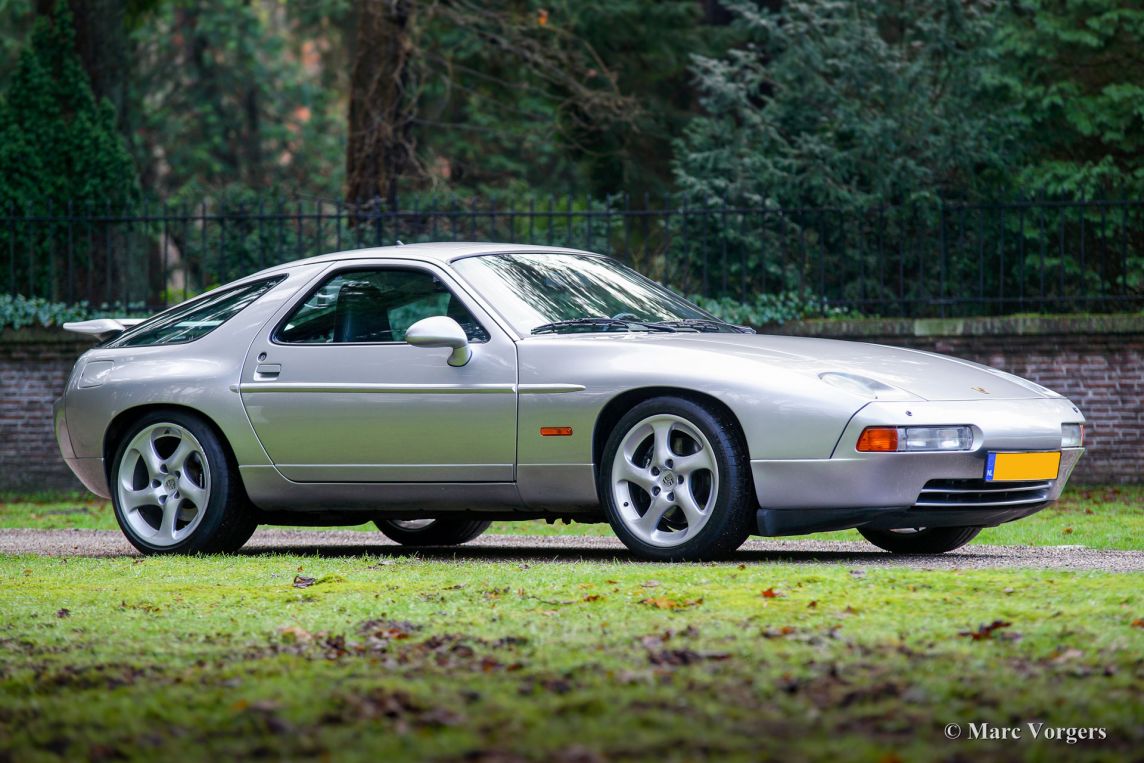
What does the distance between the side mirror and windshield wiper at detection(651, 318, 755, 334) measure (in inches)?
41.6

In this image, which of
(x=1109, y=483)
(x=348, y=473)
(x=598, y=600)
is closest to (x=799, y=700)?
(x=598, y=600)

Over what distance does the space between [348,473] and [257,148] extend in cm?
2927

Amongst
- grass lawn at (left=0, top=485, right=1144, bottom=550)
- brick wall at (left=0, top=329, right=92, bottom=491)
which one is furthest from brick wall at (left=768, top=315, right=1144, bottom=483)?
brick wall at (left=0, top=329, right=92, bottom=491)

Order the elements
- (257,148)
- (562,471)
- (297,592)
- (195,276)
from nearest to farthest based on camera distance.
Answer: (297,592), (562,471), (195,276), (257,148)

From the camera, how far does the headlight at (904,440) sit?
7.50m

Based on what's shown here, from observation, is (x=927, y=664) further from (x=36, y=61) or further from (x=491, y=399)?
(x=36, y=61)

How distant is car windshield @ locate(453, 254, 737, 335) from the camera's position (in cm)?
854

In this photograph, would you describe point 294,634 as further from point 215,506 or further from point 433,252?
point 433,252

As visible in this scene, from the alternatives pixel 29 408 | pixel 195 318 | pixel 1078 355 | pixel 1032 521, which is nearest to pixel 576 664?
pixel 195 318

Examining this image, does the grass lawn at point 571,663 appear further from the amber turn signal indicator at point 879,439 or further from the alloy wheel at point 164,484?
the alloy wheel at point 164,484

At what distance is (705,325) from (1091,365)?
20.3ft

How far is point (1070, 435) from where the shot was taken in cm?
813

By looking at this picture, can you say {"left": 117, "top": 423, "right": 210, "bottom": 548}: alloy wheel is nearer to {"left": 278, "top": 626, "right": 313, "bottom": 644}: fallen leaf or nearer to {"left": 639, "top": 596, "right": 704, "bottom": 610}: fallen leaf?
{"left": 278, "top": 626, "right": 313, "bottom": 644}: fallen leaf

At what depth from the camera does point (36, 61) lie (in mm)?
17594
